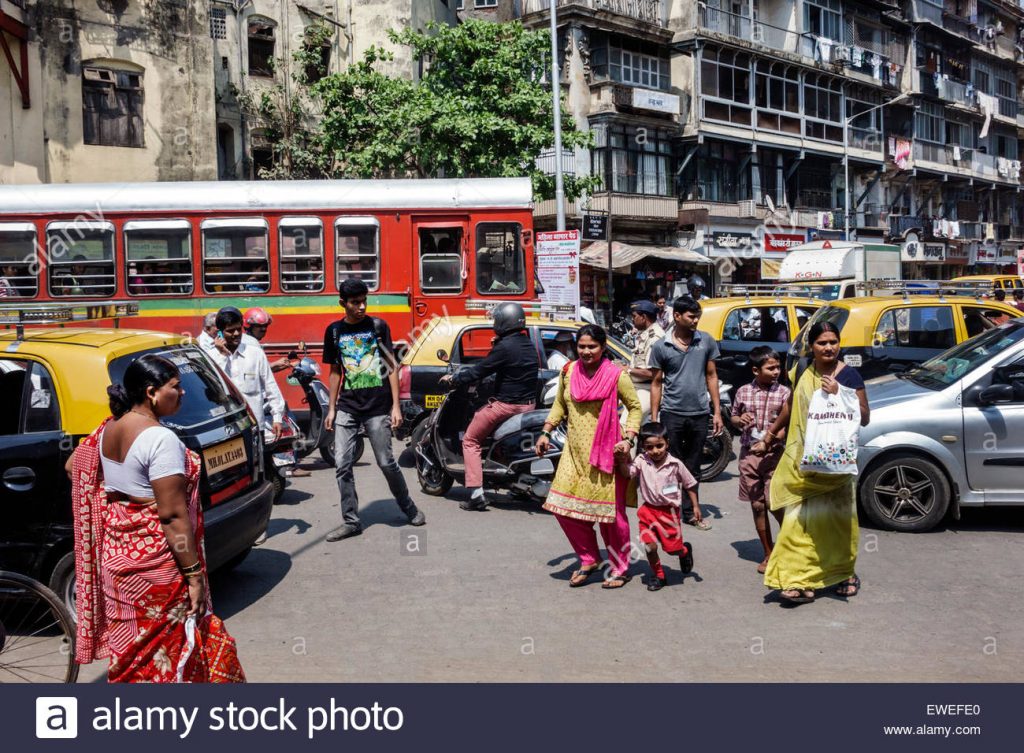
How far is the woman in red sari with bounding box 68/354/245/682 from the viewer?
145 inches

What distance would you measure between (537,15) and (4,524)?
28378 mm

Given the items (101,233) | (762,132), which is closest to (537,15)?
(762,132)

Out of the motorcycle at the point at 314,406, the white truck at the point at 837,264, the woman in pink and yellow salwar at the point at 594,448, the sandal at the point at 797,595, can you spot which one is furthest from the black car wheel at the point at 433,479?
the white truck at the point at 837,264

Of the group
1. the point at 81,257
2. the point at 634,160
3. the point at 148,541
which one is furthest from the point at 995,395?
the point at 634,160

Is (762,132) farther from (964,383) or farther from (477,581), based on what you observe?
(477,581)

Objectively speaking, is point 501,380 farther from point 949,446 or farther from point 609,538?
point 949,446

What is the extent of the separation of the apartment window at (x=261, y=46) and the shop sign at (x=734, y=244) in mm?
16461

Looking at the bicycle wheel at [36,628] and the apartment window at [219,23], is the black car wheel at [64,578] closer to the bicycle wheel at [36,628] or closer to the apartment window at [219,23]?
the bicycle wheel at [36,628]

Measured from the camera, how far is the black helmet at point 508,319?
784 cm

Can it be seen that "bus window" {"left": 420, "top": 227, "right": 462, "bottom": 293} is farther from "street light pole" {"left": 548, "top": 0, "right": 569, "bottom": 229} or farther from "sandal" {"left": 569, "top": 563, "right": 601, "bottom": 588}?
"street light pole" {"left": 548, "top": 0, "right": 569, "bottom": 229}

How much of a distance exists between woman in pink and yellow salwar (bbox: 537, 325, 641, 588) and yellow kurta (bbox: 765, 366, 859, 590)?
0.96m

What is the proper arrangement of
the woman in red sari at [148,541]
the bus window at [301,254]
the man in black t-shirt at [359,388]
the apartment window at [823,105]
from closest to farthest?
1. the woman in red sari at [148,541]
2. the man in black t-shirt at [359,388]
3. the bus window at [301,254]
4. the apartment window at [823,105]

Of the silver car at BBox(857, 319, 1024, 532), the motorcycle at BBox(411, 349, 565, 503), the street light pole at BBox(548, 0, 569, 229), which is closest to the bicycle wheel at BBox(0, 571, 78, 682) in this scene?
the motorcycle at BBox(411, 349, 565, 503)

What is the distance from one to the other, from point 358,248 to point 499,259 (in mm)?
1954
